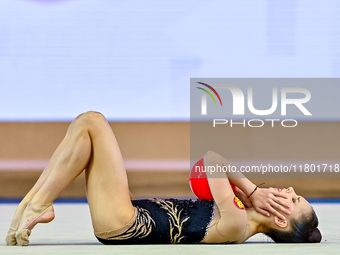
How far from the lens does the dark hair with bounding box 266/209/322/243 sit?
186 centimetres

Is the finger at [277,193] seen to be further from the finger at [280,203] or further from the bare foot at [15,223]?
the bare foot at [15,223]

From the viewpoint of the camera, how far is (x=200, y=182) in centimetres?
191

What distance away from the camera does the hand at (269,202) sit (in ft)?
6.06

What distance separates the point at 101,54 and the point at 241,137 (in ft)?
5.32

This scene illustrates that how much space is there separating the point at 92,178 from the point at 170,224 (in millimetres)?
365

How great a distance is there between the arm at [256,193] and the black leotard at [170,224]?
131mm

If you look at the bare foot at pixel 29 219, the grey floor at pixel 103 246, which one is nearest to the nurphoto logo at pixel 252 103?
the grey floor at pixel 103 246

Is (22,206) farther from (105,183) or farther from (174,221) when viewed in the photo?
(174,221)

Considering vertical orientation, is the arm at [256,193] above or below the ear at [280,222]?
above

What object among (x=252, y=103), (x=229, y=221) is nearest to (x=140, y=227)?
(x=229, y=221)

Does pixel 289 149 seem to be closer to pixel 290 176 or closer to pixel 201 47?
pixel 290 176

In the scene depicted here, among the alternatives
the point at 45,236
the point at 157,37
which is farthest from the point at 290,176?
the point at 45,236

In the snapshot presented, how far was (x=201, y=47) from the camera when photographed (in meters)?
4.71

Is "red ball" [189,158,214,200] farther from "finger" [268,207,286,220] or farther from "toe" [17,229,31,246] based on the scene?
"toe" [17,229,31,246]
